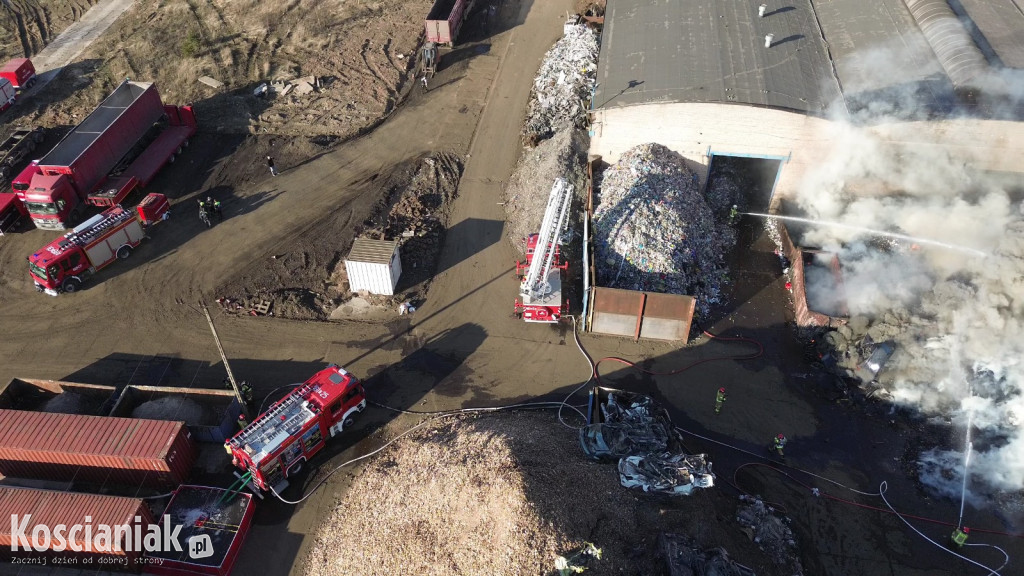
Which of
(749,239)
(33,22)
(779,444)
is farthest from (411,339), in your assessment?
(33,22)

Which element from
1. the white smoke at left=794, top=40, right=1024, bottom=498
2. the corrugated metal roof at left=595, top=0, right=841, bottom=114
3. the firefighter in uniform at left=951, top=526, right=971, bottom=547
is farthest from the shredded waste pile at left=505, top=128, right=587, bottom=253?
the firefighter in uniform at left=951, top=526, right=971, bottom=547

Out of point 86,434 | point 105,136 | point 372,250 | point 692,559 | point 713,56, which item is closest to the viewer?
point 692,559

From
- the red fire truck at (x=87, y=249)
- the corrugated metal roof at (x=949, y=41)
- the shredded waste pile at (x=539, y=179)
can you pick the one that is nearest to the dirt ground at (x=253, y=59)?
the red fire truck at (x=87, y=249)

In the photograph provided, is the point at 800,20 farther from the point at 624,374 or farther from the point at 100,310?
the point at 100,310

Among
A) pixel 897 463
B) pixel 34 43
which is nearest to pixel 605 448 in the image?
pixel 897 463

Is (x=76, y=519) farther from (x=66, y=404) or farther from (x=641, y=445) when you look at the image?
(x=641, y=445)

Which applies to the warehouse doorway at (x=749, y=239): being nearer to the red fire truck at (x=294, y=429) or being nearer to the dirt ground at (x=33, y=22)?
the red fire truck at (x=294, y=429)

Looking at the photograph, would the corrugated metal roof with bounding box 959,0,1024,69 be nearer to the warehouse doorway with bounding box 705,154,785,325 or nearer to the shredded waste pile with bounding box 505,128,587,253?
the warehouse doorway with bounding box 705,154,785,325
